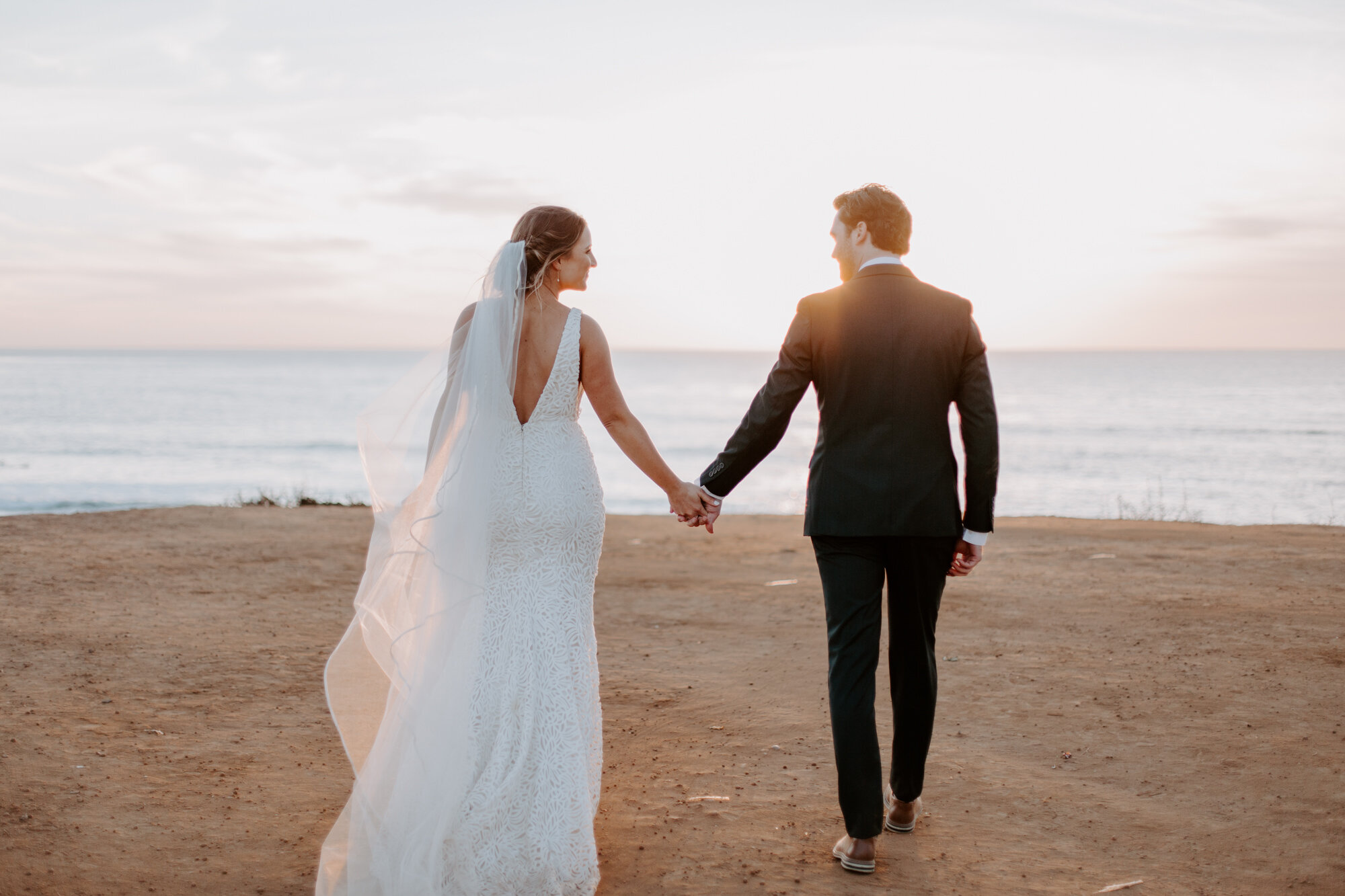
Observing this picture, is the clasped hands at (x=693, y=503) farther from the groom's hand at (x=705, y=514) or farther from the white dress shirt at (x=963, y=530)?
the white dress shirt at (x=963, y=530)

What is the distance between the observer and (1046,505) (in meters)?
22.2

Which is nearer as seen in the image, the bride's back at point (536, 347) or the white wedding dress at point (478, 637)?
the white wedding dress at point (478, 637)

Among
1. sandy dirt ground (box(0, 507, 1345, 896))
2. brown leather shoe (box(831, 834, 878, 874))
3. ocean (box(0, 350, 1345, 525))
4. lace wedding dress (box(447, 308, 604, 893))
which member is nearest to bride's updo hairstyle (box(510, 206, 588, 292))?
lace wedding dress (box(447, 308, 604, 893))

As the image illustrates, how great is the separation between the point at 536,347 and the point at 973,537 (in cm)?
155

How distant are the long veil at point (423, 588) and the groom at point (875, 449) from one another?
90 cm

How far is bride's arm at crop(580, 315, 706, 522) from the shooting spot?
11.0 ft

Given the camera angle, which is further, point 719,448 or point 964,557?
point 719,448

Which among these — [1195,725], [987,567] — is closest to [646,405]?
[987,567]

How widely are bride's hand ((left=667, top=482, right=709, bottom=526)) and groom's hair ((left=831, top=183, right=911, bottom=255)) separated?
110 centimetres

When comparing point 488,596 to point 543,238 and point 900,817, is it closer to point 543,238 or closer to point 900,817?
point 543,238

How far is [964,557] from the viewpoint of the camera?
10.8 ft

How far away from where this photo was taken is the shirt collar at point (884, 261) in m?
3.20

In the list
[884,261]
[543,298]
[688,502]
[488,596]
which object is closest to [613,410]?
[543,298]

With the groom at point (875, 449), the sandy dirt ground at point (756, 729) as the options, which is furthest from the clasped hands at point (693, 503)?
the sandy dirt ground at point (756, 729)
